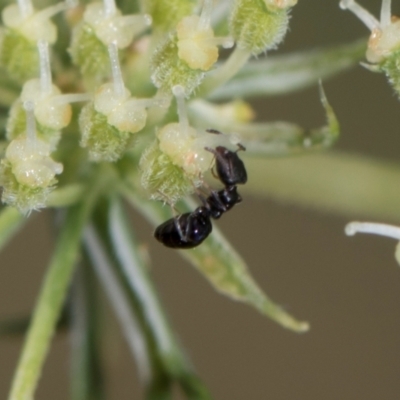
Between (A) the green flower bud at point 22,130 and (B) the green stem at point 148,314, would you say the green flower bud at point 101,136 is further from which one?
(B) the green stem at point 148,314

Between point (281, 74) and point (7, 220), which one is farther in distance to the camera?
point (281, 74)

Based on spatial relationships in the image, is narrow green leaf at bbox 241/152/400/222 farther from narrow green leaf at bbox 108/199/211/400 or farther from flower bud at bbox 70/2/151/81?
flower bud at bbox 70/2/151/81

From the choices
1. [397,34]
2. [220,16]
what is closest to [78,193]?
[220,16]

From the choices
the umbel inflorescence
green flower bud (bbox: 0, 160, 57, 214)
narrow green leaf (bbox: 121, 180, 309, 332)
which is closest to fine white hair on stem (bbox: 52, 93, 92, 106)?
the umbel inflorescence

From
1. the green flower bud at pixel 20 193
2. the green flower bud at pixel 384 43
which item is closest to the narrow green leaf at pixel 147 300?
the green flower bud at pixel 20 193

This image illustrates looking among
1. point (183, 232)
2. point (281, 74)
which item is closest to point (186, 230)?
point (183, 232)

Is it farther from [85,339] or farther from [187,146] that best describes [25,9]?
[85,339]
